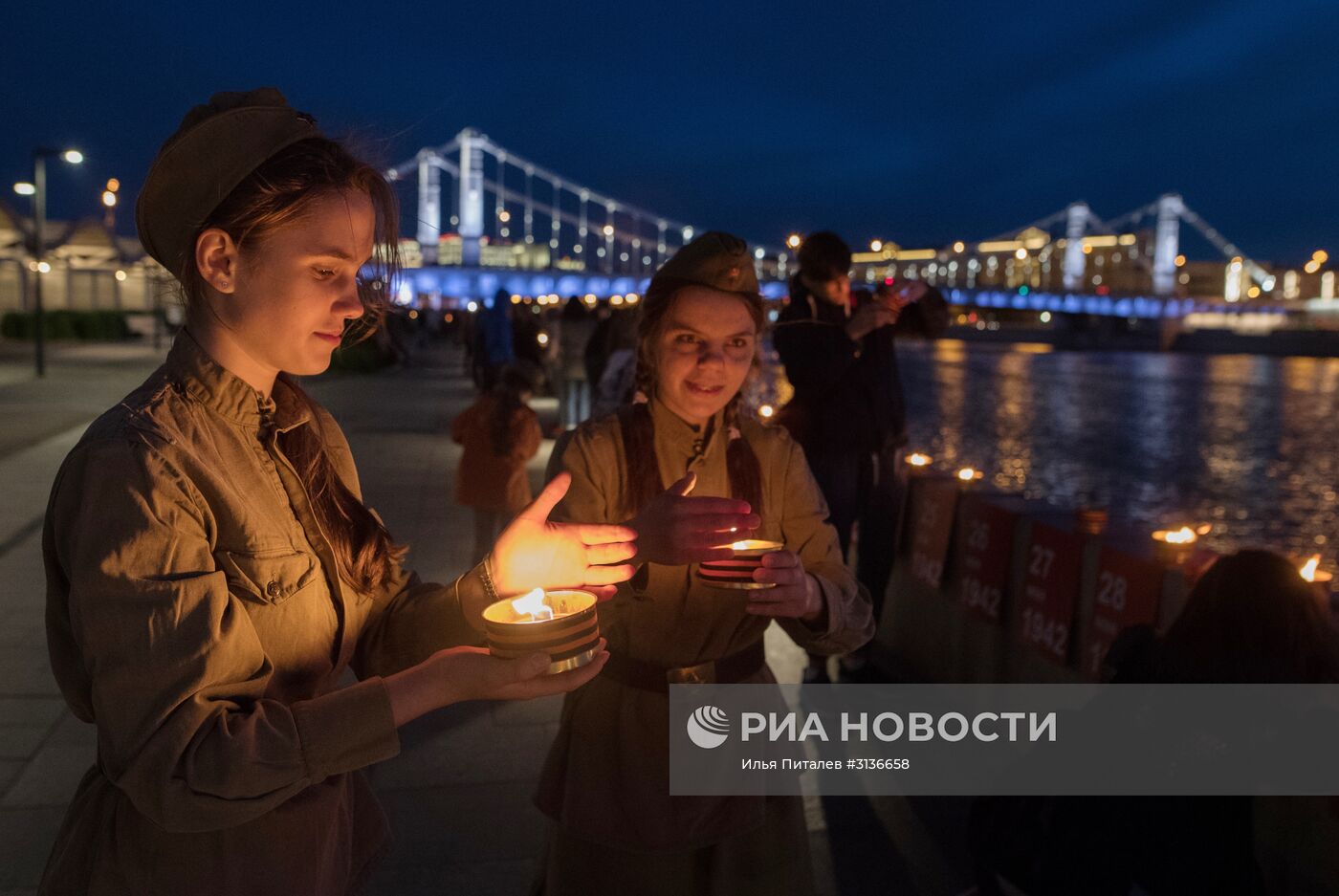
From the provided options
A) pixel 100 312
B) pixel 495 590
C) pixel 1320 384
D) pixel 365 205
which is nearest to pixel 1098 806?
pixel 495 590

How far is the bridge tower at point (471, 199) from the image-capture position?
214 feet

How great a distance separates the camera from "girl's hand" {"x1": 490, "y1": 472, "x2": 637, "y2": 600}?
1.65m

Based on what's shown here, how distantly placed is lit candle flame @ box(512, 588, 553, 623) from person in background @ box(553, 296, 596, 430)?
437 inches

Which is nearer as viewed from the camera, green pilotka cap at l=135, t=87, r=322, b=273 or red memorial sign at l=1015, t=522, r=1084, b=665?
green pilotka cap at l=135, t=87, r=322, b=273

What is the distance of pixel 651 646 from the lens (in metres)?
2.17

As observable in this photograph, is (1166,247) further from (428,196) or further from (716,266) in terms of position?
(716,266)

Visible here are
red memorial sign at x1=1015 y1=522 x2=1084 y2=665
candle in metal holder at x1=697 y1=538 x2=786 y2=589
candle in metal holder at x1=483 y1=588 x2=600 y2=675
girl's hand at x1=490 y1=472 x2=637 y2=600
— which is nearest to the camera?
candle in metal holder at x1=483 y1=588 x2=600 y2=675

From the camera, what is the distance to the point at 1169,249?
98.8m

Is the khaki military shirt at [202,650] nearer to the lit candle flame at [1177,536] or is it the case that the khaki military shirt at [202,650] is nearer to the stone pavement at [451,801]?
the stone pavement at [451,801]

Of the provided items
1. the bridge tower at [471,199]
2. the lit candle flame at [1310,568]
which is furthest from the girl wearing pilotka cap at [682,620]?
the bridge tower at [471,199]

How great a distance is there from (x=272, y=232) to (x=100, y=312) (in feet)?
155

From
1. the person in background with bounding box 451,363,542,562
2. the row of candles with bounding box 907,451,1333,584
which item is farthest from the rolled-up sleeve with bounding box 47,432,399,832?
the person in background with bounding box 451,363,542,562

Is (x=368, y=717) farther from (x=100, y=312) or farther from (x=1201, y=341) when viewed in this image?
(x=1201, y=341)

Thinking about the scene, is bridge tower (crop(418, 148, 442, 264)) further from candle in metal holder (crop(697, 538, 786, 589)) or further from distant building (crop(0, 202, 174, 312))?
distant building (crop(0, 202, 174, 312))
